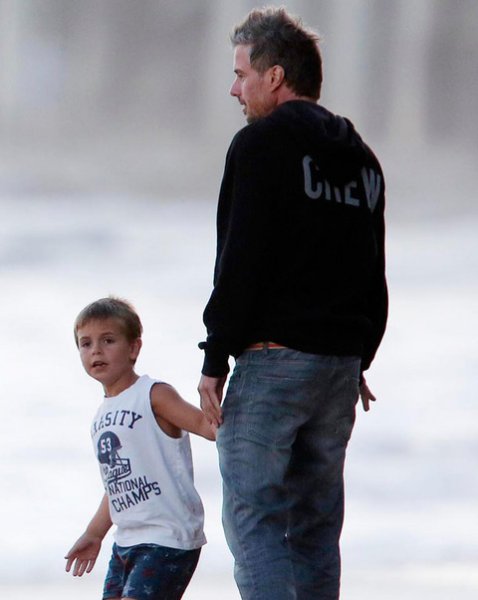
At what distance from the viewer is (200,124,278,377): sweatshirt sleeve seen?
186cm

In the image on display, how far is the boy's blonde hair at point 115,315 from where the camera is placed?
2252 millimetres

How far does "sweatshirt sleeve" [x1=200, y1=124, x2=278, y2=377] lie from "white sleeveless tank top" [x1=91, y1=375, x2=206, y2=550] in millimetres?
308

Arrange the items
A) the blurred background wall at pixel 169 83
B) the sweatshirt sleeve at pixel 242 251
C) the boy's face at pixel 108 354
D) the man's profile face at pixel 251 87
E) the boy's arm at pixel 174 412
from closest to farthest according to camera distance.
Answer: the sweatshirt sleeve at pixel 242 251 → the man's profile face at pixel 251 87 → the boy's arm at pixel 174 412 → the boy's face at pixel 108 354 → the blurred background wall at pixel 169 83

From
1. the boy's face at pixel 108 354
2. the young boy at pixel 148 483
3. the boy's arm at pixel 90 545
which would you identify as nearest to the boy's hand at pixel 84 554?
the boy's arm at pixel 90 545

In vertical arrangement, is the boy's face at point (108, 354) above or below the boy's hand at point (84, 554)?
above

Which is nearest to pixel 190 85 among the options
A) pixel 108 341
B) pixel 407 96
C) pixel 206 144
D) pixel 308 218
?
pixel 206 144

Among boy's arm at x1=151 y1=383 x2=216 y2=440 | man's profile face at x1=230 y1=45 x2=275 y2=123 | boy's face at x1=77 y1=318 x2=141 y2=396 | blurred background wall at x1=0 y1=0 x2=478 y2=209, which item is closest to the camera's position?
man's profile face at x1=230 y1=45 x2=275 y2=123

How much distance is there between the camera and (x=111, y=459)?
2172mm

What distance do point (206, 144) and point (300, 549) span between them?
7.02 feet

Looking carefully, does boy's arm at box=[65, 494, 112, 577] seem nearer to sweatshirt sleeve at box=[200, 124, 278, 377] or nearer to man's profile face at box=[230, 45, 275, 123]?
sweatshirt sleeve at box=[200, 124, 278, 377]

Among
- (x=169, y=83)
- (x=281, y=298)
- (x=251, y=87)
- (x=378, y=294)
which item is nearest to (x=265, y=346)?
(x=281, y=298)

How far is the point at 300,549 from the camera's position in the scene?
6.63 ft

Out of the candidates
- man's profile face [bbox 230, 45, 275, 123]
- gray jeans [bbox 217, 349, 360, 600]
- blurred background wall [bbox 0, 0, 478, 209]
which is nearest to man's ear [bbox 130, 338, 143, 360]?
gray jeans [bbox 217, 349, 360, 600]

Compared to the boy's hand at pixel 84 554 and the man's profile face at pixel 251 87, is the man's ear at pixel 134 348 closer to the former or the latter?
the boy's hand at pixel 84 554
